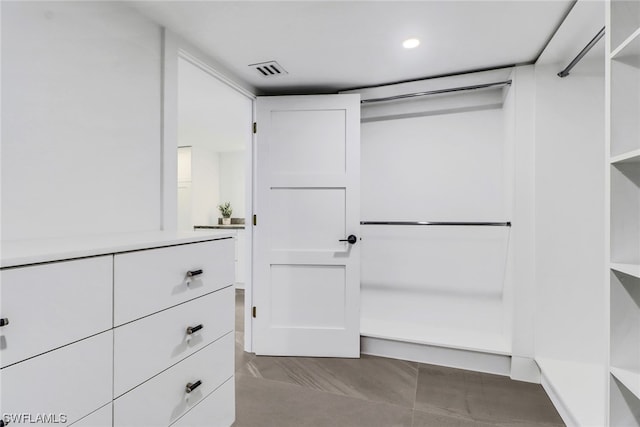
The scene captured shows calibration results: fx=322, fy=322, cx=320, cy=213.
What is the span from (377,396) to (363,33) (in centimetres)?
216

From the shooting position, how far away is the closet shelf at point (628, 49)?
3.44 ft

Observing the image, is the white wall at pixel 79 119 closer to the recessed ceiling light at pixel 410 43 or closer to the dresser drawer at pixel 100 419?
the dresser drawer at pixel 100 419

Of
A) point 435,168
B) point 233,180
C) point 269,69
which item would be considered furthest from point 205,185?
point 435,168

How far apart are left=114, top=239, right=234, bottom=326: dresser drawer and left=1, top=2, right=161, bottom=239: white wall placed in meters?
0.57

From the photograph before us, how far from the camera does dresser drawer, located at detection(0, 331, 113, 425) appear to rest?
69cm

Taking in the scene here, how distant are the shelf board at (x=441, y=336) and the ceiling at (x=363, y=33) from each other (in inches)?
77.8

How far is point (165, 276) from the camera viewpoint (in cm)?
108

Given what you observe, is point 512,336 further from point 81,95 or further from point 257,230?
point 81,95

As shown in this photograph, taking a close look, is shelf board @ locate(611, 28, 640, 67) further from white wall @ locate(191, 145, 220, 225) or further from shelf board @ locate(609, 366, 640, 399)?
white wall @ locate(191, 145, 220, 225)

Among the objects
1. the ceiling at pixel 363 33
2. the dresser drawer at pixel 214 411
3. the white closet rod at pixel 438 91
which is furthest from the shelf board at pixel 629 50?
the dresser drawer at pixel 214 411

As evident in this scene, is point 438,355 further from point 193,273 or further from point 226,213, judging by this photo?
point 226,213

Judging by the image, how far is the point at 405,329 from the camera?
8.68 feet

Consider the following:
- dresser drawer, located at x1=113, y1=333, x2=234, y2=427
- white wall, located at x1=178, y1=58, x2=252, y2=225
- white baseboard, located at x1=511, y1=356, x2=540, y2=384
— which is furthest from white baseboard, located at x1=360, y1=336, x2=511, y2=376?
white wall, located at x1=178, y1=58, x2=252, y2=225

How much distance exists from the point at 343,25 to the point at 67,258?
5.46 ft
